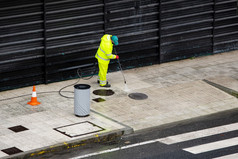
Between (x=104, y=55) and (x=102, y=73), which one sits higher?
(x=104, y=55)

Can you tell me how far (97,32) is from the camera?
1870 cm

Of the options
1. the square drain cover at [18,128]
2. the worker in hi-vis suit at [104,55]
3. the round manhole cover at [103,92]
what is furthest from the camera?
the worker in hi-vis suit at [104,55]

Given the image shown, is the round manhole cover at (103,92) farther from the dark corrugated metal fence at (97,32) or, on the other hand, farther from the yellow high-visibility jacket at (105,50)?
the dark corrugated metal fence at (97,32)

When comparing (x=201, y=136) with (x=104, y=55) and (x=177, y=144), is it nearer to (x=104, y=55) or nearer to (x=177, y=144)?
(x=177, y=144)

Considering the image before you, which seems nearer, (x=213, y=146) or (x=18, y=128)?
(x=213, y=146)

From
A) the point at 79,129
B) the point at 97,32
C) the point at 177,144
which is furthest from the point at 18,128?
the point at 97,32

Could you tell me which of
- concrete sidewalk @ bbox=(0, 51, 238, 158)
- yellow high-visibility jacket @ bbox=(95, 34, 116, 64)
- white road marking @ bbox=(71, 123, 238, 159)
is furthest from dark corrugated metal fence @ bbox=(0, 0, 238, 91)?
white road marking @ bbox=(71, 123, 238, 159)

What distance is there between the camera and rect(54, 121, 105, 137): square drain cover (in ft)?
45.7

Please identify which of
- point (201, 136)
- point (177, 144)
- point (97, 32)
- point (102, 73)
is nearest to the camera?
point (177, 144)

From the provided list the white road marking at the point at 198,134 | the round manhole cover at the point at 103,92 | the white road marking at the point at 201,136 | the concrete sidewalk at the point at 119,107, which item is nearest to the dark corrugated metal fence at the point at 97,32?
the concrete sidewalk at the point at 119,107

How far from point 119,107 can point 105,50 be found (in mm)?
2200

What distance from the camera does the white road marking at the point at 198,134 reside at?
13.8 meters

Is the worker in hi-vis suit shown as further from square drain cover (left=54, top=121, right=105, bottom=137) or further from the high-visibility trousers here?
square drain cover (left=54, top=121, right=105, bottom=137)

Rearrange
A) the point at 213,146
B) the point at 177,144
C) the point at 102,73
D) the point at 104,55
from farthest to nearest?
1. the point at 102,73
2. the point at 104,55
3. the point at 177,144
4. the point at 213,146
